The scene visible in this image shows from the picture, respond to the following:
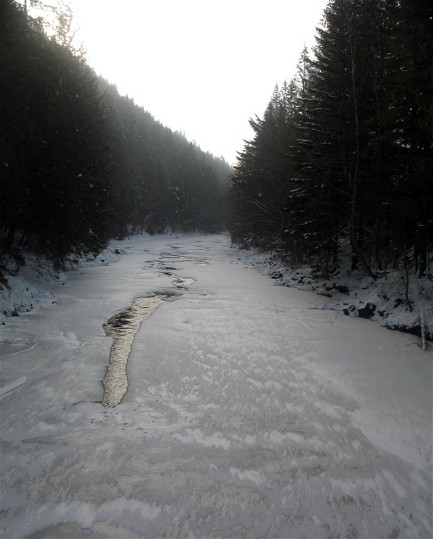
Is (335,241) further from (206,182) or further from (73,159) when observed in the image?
(206,182)

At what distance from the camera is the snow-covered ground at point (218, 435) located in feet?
9.97

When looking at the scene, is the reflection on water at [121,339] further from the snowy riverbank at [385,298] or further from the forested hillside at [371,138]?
the forested hillside at [371,138]

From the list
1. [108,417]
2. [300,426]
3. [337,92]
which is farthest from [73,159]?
[300,426]

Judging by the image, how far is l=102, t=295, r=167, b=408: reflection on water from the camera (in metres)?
5.39

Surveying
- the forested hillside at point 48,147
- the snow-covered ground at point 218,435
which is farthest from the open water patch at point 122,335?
the forested hillside at point 48,147

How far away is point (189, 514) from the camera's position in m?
3.06

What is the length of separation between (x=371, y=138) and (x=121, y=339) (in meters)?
11.2

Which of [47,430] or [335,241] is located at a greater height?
[335,241]

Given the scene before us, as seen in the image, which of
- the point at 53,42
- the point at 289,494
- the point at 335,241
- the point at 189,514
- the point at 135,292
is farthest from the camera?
the point at 53,42

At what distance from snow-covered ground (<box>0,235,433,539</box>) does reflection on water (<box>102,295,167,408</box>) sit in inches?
6.2

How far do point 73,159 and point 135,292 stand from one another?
22.9 ft

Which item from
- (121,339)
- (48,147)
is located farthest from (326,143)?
(48,147)

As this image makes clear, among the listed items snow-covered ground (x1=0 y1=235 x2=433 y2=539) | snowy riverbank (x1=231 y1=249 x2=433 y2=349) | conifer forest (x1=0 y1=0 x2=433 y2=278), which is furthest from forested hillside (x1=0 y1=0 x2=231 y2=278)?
snowy riverbank (x1=231 y1=249 x2=433 y2=349)

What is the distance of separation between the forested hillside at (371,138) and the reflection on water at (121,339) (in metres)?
7.26
